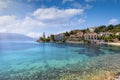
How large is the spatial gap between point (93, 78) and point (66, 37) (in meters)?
138

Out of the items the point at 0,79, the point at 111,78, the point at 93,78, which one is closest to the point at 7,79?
the point at 0,79

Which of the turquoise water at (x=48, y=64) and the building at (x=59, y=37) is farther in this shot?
the building at (x=59, y=37)

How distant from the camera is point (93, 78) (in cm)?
1945

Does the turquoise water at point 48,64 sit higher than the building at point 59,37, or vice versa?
the building at point 59,37

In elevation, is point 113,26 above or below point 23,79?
above

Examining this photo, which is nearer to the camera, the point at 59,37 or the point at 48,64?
the point at 48,64

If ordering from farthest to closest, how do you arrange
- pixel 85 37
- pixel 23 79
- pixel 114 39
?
1. pixel 85 37
2. pixel 114 39
3. pixel 23 79

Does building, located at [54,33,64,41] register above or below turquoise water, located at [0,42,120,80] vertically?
above

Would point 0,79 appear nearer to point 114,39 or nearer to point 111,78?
point 111,78

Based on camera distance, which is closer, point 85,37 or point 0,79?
point 0,79

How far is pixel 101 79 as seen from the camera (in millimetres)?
18844

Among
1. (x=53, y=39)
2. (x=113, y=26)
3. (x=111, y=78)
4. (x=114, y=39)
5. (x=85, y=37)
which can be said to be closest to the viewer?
(x=111, y=78)

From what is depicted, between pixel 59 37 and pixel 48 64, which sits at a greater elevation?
pixel 59 37

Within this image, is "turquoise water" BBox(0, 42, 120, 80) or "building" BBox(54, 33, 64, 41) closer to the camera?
"turquoise water" BBox(0, 42, 120, 80)
